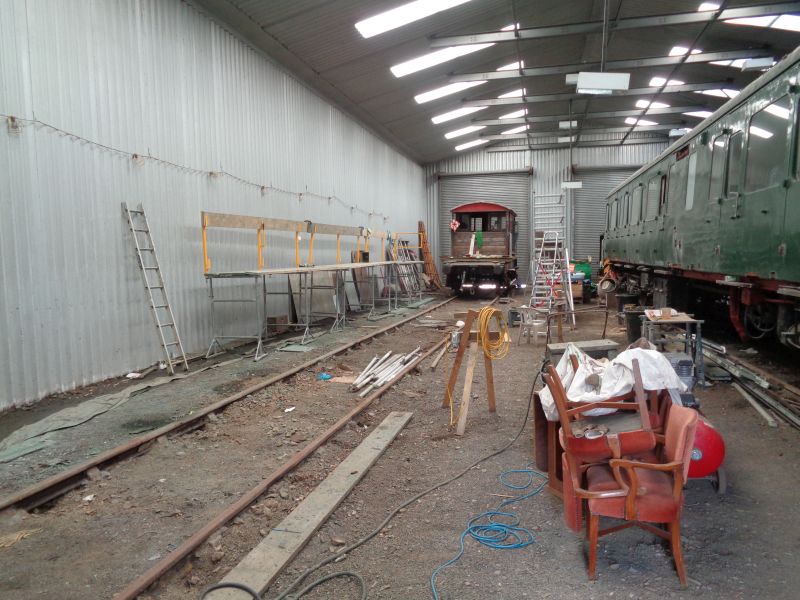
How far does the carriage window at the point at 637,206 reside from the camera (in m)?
12.1

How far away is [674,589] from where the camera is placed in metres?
2.77

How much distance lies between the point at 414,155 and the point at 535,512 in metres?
21.5

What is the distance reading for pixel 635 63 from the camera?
13.5m

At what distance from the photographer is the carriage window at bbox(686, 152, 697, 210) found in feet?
26.0

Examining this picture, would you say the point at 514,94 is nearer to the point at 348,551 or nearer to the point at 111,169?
the point at 111,169

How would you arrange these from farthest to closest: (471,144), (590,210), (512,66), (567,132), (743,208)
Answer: (590,210) → (471,144) → (567,132) → (512,66) → (743,208)

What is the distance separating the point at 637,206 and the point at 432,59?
661cm

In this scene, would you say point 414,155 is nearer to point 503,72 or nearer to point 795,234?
point 503,72

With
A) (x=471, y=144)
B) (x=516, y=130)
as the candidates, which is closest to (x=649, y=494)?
(x=516, y=130)

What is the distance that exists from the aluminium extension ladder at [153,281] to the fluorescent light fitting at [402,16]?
6301mm

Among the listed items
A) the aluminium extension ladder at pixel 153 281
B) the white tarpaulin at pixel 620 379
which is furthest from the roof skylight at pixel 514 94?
the white tarpaulin at pixel 620 379

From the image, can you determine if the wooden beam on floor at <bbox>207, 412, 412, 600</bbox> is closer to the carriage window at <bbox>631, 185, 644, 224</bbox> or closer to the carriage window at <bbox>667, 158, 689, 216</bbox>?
the carriage window at <bbox>667, 158, 689, 216</bbox>

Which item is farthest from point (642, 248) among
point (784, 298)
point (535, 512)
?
point (535, 512)

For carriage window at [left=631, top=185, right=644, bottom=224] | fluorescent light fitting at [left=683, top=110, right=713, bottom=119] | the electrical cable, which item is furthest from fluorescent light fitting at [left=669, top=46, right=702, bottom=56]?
the electrical cable
